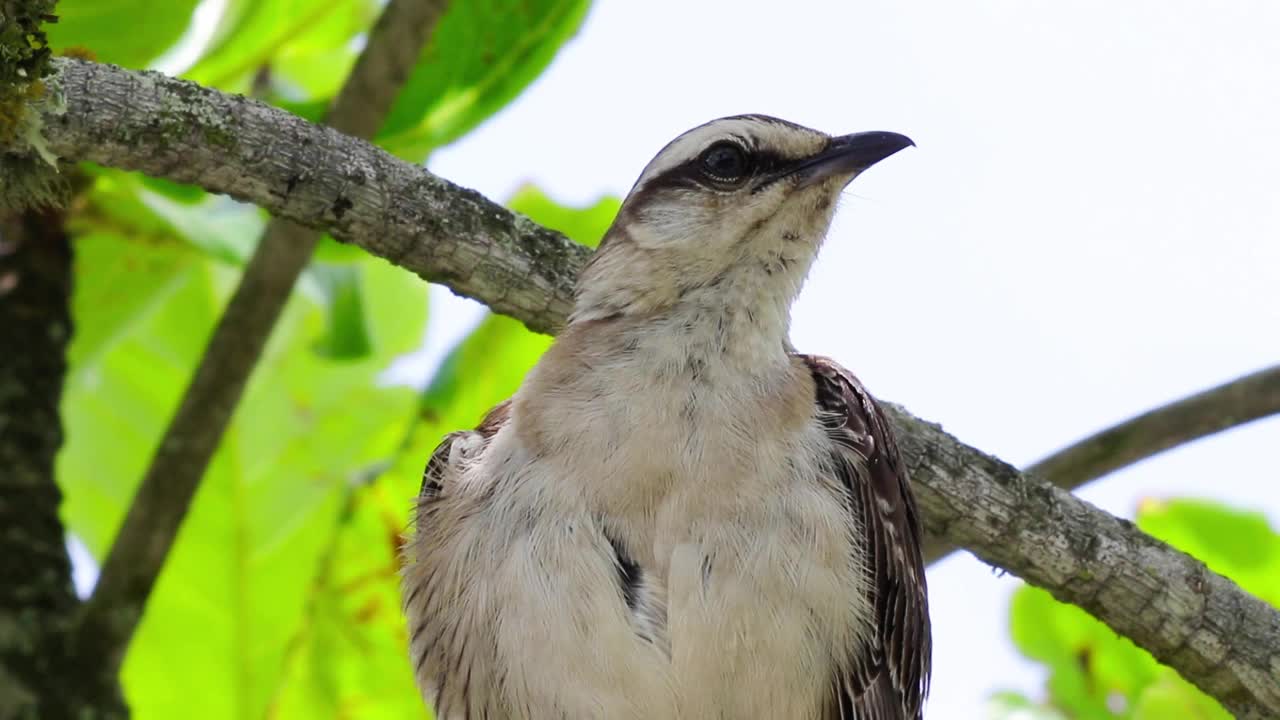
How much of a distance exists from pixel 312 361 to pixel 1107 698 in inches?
170

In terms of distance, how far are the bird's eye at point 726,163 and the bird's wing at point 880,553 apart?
927 millimetres

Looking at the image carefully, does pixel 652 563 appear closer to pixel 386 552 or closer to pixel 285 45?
pixel 386 552

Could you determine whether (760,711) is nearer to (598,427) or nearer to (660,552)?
(660,552)

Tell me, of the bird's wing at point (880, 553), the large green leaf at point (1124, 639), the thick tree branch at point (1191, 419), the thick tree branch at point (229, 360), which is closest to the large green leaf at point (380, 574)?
the thick tree branch at point (229, 360)

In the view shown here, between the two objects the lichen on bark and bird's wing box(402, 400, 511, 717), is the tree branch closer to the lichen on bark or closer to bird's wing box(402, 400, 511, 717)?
bird's wing box(402, 400, 511, 717)

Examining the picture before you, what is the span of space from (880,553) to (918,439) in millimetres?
384

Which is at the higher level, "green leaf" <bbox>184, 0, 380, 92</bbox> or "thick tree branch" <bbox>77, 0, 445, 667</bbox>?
"green leaf" <bbox>184, 0, 380, 92</bbox>

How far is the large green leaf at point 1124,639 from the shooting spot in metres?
7.05

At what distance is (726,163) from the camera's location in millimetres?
5957

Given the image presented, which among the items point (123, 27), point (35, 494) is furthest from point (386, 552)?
point (123, 27)

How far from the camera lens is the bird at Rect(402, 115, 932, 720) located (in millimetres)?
4859

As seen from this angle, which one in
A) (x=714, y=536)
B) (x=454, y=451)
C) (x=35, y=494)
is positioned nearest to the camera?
(x=714, y=536)

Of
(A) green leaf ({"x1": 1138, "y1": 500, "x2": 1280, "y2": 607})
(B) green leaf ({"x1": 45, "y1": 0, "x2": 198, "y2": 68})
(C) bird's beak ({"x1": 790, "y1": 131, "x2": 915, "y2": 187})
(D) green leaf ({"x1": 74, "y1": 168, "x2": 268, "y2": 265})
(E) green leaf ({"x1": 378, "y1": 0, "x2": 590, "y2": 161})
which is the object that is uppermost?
(E) green leaf ({"x1": 378, "y1": 0, "x2": 590, "y2": 161})

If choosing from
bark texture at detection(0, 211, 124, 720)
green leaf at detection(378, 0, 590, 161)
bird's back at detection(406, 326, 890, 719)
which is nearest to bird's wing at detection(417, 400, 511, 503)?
bird's back at detection(406, 326, 890, 719)
